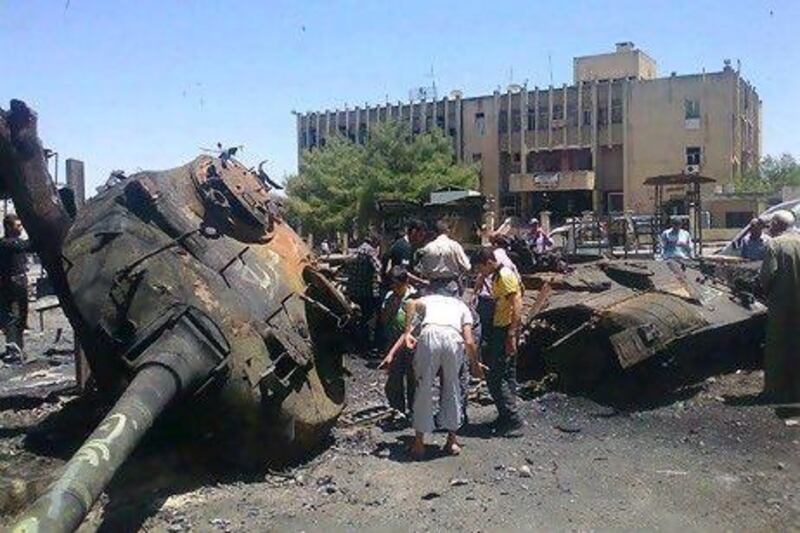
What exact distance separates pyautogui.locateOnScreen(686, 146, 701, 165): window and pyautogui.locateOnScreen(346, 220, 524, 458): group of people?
153ft

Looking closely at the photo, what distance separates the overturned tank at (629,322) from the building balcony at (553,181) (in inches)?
1800

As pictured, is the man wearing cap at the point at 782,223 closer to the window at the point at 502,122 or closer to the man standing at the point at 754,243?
the man standing at the point at 754,243

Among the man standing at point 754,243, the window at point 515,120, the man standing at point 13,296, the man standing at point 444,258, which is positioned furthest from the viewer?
the window at point 515,120

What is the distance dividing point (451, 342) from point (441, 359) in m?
0.17

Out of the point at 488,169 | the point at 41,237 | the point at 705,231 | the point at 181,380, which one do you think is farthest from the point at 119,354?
the point at 488,169

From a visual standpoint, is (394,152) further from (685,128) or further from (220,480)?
(220,480)

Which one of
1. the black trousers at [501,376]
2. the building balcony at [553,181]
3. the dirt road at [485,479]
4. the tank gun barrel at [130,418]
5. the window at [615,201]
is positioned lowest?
the dirt road at [485,479]

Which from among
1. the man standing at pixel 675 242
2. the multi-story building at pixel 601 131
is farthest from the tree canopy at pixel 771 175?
the man standing at pixel 675 242

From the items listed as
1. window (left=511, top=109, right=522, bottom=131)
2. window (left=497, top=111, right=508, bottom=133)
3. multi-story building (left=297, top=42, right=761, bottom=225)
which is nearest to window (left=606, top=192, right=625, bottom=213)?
multi-story building (left=297, top=42, right=761, bottom=225)

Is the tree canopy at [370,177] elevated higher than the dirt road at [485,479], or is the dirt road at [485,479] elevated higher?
the tree canopy at [370,177]

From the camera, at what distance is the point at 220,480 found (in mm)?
6707

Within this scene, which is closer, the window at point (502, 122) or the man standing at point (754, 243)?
the man standing at point (754, 243)

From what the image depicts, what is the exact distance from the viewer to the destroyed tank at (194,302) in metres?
6.18

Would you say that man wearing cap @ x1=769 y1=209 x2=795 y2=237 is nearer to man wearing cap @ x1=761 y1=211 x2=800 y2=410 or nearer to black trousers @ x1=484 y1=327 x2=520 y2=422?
man wearing cap @ x1=761 y1=211 x2=800 y2=410
